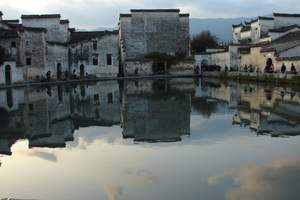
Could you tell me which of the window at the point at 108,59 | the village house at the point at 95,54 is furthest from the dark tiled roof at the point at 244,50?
the window at the point at 108,59

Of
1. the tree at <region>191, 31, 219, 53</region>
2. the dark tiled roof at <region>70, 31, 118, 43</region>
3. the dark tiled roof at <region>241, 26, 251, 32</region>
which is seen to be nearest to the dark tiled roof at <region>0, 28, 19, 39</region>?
the dark tiled roof at <region>70, 31, 118, 43</region>

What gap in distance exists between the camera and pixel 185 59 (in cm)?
5659

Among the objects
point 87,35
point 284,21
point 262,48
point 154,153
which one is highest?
point 284,21

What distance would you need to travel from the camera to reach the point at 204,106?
71.3 feet

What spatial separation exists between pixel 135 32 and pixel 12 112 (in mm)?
38171

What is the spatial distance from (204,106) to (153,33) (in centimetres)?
3679

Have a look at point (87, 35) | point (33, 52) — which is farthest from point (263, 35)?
point (33, 52)

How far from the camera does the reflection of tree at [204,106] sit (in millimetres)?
19242

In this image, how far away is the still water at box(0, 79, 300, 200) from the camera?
25.9ft

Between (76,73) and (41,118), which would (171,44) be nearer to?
(76,73)

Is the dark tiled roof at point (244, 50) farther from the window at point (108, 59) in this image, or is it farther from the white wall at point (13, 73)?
the white wall at point (13, 73)

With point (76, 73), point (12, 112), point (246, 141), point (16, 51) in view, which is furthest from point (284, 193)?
point (76, 73)

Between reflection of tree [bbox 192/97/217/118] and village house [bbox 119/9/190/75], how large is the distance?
107 feet

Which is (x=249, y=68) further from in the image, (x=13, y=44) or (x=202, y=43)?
(x=202, y=43)
